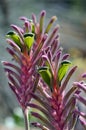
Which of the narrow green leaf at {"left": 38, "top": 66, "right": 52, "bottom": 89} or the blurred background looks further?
the blurred background

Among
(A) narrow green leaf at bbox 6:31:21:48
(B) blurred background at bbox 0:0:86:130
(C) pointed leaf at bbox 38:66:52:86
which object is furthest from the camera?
(B) blurred background at bbox 0:0:86:130

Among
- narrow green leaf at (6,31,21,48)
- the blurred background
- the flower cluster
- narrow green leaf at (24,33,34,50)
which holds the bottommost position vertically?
the flower cluster

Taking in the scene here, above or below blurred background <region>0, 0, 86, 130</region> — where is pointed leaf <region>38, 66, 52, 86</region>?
below

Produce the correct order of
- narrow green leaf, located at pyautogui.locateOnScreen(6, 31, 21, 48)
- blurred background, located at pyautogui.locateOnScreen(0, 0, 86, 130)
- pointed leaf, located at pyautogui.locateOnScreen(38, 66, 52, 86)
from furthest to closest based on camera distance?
blurred background, located at pyautogui.locateOnScreen(0, 0, 86, 130)
narrow green leaf, located at pyautogui.locateOnScreen(6, 31, 21, 48)
pointed leaf, located at pyautogui.locateOnScreen(38, 66, 52, 86)

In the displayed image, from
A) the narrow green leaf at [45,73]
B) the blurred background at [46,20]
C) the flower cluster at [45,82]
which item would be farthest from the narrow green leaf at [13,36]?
the blurred background at [46,20]

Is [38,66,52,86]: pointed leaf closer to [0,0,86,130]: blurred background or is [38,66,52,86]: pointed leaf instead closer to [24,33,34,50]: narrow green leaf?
[24,33,34,50]: narrow green leaf

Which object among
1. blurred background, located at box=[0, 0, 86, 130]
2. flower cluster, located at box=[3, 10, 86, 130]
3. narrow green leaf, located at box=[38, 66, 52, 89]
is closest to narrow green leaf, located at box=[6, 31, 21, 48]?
flower cluster, located at box=[3, 10, 86, 130]

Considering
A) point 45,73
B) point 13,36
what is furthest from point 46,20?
point 45,73

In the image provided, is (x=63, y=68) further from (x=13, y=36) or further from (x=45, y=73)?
(x=13, y=36)
